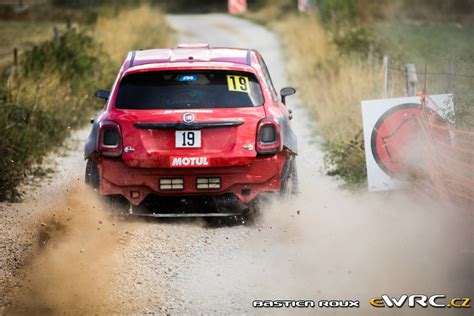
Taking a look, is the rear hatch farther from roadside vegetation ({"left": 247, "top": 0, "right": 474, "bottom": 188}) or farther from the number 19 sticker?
roadside vegetation ({"left": 247, "top": 0, "right": 474, "bottom": 188})

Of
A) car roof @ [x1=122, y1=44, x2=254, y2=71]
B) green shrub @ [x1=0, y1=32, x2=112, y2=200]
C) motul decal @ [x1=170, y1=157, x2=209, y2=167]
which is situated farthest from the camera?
green shrub @ [x1=0, y1=32, x2=112, y2=200]

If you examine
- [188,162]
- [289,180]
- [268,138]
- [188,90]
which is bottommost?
[289,180]

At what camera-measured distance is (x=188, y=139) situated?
10000mm

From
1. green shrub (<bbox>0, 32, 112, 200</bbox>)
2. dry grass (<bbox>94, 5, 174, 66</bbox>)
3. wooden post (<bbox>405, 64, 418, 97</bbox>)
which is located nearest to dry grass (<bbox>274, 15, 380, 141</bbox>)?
wooden post (<bbox>405, 64, 418, 97</bbox>)

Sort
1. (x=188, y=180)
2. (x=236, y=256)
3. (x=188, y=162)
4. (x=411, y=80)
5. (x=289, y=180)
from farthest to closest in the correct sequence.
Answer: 1. (x=411, y=80)
2. (x=289, y=180)
3. (x=188, y=180)
4. (x=188, y=162)
5. (x=236, y=256)

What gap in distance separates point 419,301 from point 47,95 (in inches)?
482

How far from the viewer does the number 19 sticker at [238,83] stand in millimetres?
10336

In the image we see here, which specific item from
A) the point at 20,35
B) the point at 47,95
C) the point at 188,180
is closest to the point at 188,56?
the point at 188,180

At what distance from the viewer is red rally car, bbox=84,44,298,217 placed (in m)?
9.99

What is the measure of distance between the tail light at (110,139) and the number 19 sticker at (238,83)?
1.14 meters

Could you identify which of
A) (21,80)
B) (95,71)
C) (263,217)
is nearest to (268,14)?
(95,71)

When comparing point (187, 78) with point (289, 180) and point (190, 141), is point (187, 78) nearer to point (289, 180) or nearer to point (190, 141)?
point (190, 141)

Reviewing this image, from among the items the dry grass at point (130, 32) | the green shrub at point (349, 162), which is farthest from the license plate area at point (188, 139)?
the dry grass at point (130, 32)

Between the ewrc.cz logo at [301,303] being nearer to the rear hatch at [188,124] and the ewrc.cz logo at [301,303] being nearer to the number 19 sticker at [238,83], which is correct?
the rear hatch at [188,124]
